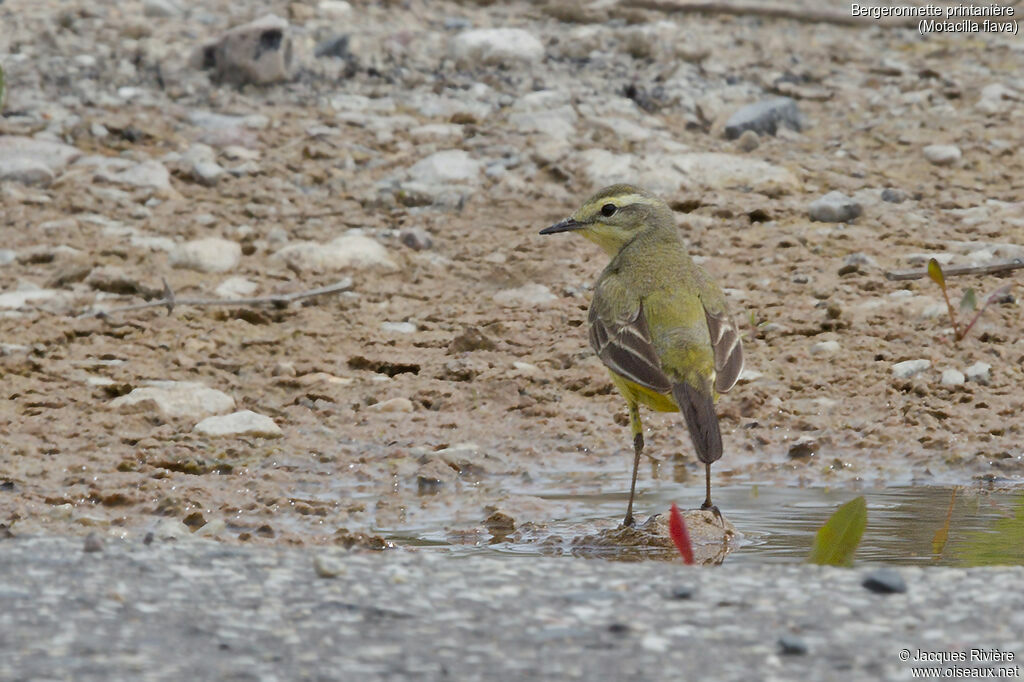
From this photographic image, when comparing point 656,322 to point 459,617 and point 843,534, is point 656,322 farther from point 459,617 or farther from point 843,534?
point 459,617

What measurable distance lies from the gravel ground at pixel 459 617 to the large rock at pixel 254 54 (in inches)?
299

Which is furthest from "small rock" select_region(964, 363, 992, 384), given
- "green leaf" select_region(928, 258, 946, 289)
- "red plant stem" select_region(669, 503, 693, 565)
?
"red plant stem" select_region(669, 503, 693, 565)

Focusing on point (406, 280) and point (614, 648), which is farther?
point (406, 280)

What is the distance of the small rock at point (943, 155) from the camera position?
11711 mm

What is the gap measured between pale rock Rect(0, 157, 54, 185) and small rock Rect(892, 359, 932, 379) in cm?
580

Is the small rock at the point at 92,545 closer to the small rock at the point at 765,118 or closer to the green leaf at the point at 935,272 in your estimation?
the green leaf at the point at 935,272

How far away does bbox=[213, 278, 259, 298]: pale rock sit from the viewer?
9742mm

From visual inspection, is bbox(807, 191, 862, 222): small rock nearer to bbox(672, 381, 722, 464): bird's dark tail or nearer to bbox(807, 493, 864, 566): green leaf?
bbox(672, 381, 722, 464): bird's dark tail

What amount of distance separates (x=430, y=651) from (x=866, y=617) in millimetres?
1254

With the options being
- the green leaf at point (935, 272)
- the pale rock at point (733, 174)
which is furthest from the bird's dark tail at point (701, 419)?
the pale rock at point (733, 174)

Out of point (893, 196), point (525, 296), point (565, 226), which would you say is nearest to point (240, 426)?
point (565, 226)

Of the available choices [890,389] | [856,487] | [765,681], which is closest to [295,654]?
[765,681]

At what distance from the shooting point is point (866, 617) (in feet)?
14.8

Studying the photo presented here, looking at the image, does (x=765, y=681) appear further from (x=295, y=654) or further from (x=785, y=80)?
(x=785, y=80)
